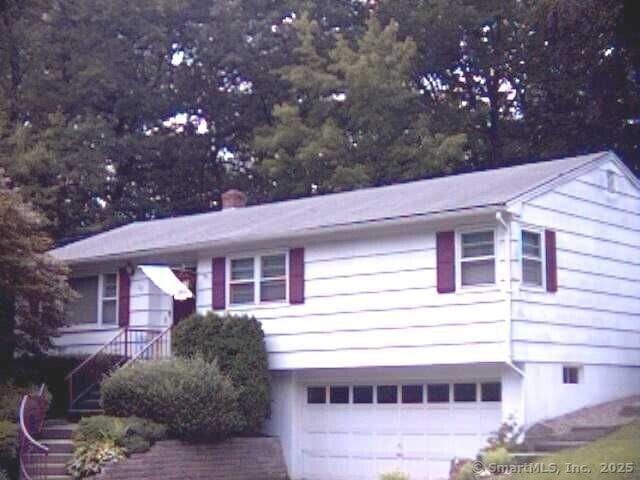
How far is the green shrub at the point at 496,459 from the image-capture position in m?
17.6

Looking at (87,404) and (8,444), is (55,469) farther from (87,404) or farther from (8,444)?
(87,404)

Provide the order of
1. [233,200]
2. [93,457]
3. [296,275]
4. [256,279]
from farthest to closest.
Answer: [233,200]
[256,279]
[296,275]
[93,457]

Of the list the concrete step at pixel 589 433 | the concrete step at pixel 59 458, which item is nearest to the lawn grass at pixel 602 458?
the concrete step at pixel 589 433

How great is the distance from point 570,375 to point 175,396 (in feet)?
25.2

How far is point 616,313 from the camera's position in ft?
74.6

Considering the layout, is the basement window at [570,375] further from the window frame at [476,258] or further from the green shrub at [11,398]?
the green shrub at [11,398]

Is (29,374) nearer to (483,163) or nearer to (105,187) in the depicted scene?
(105,187)

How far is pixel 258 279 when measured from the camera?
921 inches

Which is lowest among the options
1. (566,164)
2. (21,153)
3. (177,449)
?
(177,449)

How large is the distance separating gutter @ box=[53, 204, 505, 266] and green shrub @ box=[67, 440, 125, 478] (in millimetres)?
5538

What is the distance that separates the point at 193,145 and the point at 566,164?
20.6m

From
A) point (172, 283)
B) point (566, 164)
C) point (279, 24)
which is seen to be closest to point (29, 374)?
point (172, 283)

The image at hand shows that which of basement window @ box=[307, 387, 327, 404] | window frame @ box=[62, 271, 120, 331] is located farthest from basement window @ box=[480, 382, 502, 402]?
window frame @ box=[62, 271, 120, 331]

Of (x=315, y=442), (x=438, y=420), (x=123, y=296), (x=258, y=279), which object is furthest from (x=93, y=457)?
(x=123, y=296)
